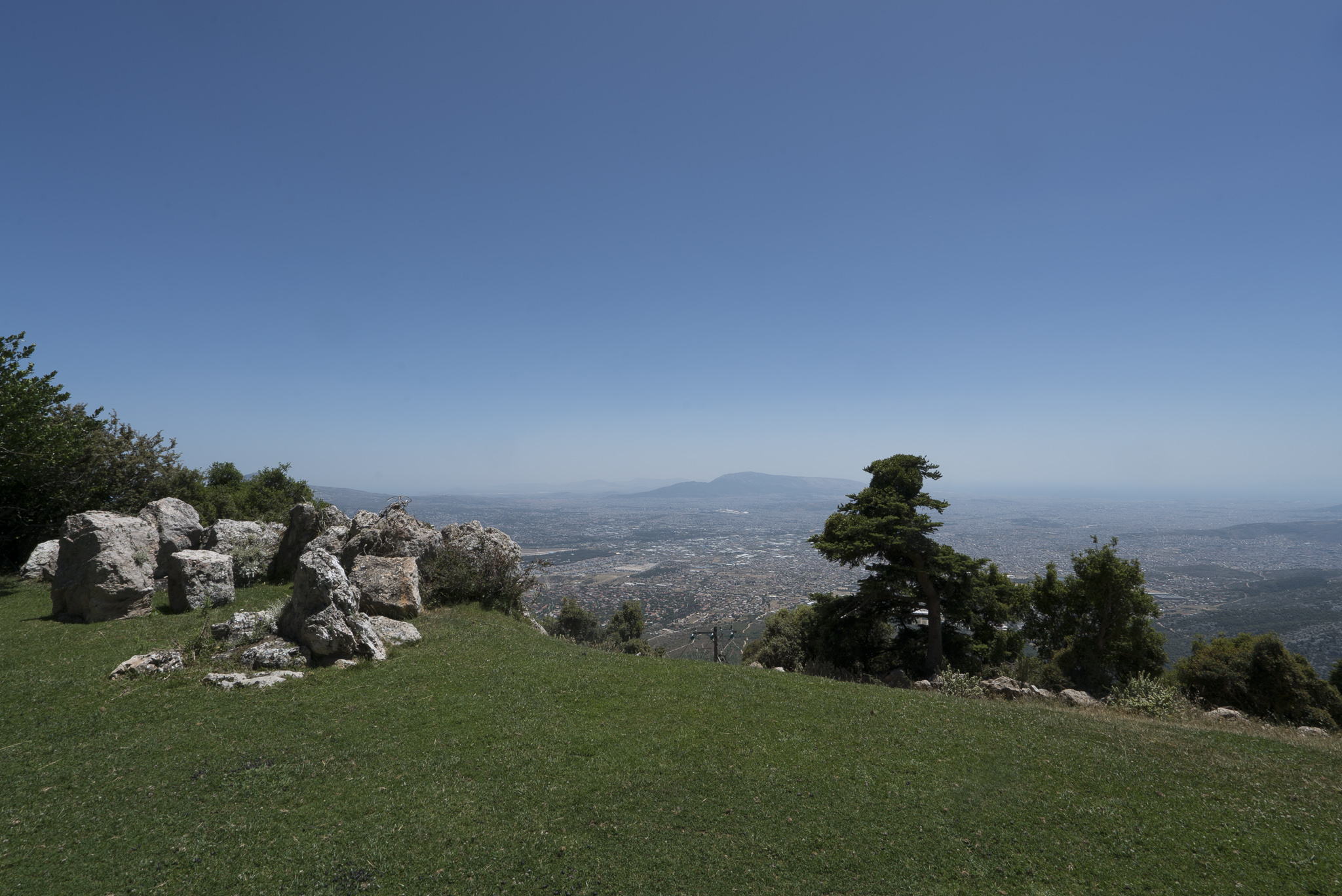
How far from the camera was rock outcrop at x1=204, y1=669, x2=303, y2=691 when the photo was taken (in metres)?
11.5

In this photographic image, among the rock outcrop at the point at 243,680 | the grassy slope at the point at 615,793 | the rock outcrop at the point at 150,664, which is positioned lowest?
the grassy slope at the point at 615,793

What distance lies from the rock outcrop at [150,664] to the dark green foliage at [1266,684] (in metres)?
34.3

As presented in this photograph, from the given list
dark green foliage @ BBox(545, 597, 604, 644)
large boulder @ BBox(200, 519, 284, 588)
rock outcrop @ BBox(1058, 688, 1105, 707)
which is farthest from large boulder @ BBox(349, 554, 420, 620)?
dark green foliage @ BBox(545, 597, 604, 644)

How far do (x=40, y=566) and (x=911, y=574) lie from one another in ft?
127

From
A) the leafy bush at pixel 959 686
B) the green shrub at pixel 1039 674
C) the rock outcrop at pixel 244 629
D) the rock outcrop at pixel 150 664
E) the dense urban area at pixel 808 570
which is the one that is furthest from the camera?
the dense urban area at pixel 808 570

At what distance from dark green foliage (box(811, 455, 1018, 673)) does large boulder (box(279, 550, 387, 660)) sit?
60.8 ft

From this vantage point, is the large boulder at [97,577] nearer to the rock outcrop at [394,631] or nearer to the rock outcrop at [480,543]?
the rock outcrop at [394,631]

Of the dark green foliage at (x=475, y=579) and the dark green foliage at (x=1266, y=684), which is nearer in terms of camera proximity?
the dark green foliage at (x=475, y=579)

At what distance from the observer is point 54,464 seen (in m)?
27.6

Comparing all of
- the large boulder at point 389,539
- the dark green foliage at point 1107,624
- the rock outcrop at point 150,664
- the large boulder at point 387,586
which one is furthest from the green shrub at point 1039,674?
the rock outcrop at point 150,664

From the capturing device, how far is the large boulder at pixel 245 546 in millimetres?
21906

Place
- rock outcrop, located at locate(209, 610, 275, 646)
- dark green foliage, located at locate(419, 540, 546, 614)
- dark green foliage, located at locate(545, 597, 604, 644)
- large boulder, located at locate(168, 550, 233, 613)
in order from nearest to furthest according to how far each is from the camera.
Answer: rock outcrop, located at locate(209, 610, 275, 646) < large boulder, located at locate(168, 550, 233, 613) < dark green foliage, located at locate(419, 540, 546, 614) < dark green foliage, located at locate(545, 597, 604, 644)

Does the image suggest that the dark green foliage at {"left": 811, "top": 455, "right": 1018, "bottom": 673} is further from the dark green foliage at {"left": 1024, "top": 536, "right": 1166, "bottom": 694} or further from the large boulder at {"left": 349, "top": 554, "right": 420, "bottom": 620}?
the large boulder at {"left": 349, "top": 554, "right": 420, "bottom": 620}

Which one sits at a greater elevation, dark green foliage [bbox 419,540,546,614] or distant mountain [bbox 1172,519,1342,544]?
dark green foliage [bbox 419,540,546,614]
